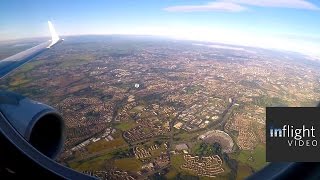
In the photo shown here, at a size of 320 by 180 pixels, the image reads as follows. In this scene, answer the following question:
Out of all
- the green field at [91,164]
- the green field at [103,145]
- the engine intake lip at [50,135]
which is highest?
the engine intake lip at [50,135]

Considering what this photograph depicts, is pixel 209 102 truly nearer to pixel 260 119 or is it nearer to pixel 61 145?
pixel 260 119

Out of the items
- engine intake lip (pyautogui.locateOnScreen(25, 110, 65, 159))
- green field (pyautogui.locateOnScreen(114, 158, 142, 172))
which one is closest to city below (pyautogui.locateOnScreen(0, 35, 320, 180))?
green field (pyautogui.locateOnScreen(114, 158, 142, 172))

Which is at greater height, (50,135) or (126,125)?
(50,135)

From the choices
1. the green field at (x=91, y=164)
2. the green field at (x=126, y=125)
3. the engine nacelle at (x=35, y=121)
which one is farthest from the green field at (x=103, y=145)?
the engine nacelle at (x=35, y=121)

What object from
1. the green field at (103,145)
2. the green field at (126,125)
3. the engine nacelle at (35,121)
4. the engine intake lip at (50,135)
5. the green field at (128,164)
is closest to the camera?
the engine nacelle at (35,121)

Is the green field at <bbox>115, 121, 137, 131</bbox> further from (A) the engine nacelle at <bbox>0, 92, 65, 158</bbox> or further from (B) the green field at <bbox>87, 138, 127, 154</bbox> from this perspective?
(A) the engine nacelle at <bbox>0, 92, 65, 158</bbox>

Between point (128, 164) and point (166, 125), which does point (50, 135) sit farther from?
point (166, 125)

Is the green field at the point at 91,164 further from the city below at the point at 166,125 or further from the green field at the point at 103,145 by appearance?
the green field at the point at 103,145

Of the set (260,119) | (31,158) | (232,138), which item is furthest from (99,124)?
(31,158)

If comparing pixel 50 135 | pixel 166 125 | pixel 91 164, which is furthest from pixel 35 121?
pixel 166 125
